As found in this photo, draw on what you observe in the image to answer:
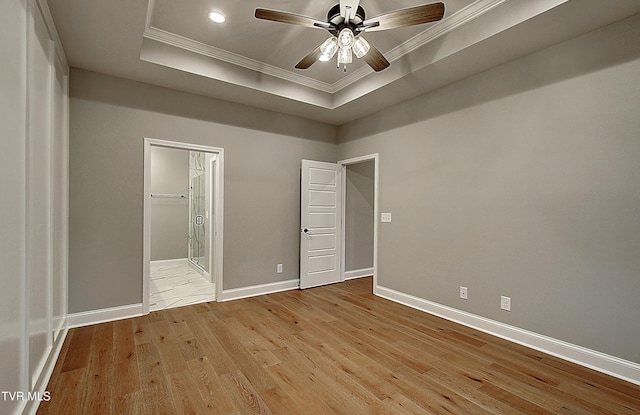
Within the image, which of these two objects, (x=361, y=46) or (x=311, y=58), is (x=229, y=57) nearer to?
(x=311, y=58)

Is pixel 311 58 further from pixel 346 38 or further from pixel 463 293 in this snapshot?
pixel 463 293

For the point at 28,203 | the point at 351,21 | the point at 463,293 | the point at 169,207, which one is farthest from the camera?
the point at 169,207

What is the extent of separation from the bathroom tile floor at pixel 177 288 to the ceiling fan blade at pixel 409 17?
12.8 ft

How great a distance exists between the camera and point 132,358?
256 cm

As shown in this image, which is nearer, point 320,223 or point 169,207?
point 320,223

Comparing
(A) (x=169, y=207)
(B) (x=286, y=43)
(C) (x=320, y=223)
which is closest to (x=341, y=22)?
(B) (x=286, y=43)

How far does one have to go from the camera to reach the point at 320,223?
4938 mm

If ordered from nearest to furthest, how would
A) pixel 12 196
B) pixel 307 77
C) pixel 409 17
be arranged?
1. pixel 12 196
2. pixel 409 17
3. pixel 307 77

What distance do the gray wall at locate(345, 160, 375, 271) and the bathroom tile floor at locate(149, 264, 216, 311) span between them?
2.47 meters

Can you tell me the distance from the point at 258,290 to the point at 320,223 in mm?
1446

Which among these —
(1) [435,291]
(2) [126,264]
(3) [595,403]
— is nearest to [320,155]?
(1) [435,291]

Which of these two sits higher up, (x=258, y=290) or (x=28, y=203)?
(x=28, y=203)

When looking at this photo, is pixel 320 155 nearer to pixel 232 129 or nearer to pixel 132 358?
pixel 232 129

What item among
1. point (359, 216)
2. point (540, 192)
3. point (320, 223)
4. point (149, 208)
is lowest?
point (320, 223)
